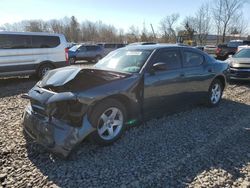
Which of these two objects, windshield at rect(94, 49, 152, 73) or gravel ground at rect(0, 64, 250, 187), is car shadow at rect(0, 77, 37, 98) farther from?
windshield at rect(94, 49, 152, 73)

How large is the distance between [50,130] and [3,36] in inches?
283

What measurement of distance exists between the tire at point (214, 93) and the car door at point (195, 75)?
0.24m

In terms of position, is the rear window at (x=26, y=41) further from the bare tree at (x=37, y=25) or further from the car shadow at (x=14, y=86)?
the bare tree at (x=37, y=25)

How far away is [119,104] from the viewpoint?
13.0 feet

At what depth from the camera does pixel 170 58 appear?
5051mm

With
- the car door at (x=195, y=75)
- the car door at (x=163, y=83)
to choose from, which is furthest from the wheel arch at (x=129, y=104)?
the car door at (x=195, y=75)

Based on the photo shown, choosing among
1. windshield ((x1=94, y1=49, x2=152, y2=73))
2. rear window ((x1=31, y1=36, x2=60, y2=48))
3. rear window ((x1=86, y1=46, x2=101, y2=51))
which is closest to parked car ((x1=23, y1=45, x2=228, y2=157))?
windshield ((x1=94, y1=49, x2=152, y2=73))

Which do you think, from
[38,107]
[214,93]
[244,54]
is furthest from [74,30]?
[38,107]

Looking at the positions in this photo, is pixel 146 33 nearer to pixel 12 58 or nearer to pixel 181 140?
pixel 12 58

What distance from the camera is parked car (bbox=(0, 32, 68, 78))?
30.1 feet

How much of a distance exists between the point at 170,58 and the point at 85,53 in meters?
16.2

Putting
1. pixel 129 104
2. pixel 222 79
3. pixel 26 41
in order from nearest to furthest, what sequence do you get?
pixel 129 104
pixel 222 79
pixel 26 41

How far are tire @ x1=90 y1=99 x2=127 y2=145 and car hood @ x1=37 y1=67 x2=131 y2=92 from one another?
372mm

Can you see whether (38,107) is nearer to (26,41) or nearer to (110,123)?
(110,123)
